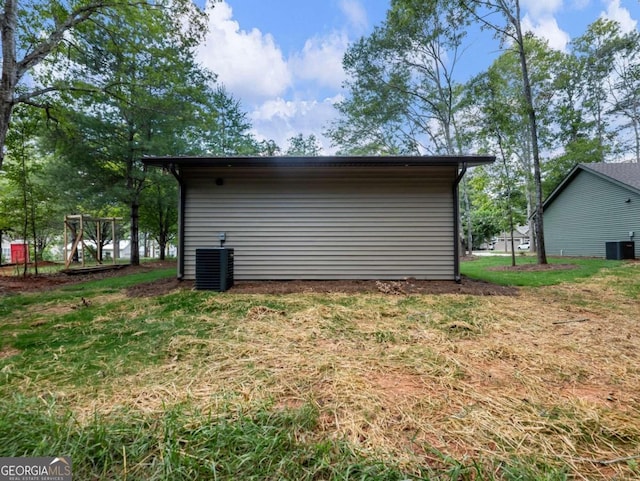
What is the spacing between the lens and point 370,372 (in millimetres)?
1994

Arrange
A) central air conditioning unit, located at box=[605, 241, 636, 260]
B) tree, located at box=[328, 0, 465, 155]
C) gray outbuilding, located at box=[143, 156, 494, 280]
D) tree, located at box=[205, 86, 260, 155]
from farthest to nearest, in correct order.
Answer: tree, located at box=[205, 86, 260, 155], tree, located at box=[328, 0, 465, 155], central air conditioning unit, located at box=[605, 241, 636, 260], gray outbuilding, located at box=[143, 156, 494, 280]

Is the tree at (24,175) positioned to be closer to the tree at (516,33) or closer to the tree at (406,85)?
the tree at (406,85)

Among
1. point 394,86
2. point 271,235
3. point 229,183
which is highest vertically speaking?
point 394,86

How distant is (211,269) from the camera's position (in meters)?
5.09

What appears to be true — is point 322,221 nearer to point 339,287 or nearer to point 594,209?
point 339,287

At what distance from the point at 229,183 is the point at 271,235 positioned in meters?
1.48

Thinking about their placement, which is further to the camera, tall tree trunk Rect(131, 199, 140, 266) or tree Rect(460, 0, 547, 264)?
tall tree trunk Rect(131, 199, 140, 266)

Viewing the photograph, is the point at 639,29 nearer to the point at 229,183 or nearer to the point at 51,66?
the point at 229,183

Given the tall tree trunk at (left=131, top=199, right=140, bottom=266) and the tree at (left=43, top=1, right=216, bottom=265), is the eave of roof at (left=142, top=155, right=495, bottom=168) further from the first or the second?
the tall tree trunk at (left=131, top=199, right=140, bottom=266)

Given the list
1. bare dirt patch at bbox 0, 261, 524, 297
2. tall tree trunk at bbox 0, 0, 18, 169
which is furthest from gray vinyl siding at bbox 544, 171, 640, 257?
tall tree trunk at bbox 0, 0, 18, 169

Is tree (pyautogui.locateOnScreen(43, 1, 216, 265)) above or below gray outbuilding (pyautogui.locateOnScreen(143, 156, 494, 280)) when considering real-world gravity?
above

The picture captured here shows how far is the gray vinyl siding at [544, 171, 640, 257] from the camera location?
37.8 feet

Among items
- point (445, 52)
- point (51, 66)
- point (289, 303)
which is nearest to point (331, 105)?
point (445, 52)

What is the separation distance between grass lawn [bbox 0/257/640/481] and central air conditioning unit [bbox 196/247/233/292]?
1.62 meters
